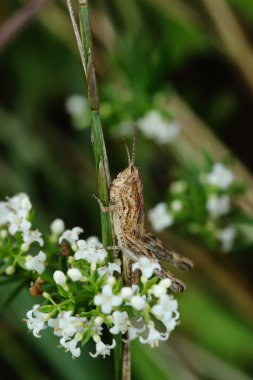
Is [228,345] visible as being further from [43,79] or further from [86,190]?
[43,79]

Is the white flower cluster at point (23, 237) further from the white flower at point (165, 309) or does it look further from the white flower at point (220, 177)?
the white flower at point (220, 177)

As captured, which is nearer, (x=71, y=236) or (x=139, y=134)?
(x=71, y=236)

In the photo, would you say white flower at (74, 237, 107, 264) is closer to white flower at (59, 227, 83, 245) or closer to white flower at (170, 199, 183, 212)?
white flower at (59, 227, 83, 245)

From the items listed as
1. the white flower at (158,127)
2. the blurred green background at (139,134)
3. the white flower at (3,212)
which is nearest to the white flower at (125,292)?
the white flower at (3,212)

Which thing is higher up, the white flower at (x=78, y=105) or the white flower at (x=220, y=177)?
the white flower at (x=78, y=105)

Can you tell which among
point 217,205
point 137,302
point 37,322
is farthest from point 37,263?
point 217,205

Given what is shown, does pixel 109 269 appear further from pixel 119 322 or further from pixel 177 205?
pixel 177 205
